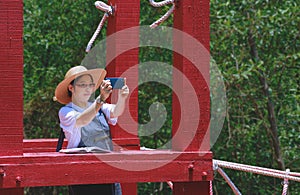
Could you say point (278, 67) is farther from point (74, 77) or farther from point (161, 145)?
point (74, 77)

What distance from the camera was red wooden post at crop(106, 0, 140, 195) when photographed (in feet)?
13.2

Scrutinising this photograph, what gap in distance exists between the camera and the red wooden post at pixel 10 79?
270 cm

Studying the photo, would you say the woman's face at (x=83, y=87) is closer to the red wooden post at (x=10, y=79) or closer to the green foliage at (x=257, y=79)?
the red wooden post at (x=10, y=79)

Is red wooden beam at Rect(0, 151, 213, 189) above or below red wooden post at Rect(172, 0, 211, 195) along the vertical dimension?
below

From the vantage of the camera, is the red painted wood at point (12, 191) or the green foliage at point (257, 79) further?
the green foliage at point (257, 79)

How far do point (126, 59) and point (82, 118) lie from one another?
978 millimetres

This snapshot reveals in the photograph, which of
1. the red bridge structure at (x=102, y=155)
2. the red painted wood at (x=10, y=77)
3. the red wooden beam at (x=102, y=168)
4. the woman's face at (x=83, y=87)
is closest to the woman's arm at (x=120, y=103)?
the woman's face at (x=83, y=87)

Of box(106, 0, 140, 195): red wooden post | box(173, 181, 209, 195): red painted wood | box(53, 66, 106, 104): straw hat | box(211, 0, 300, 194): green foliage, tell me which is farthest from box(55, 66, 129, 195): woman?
box(211, 0, 300, 194): green foliage

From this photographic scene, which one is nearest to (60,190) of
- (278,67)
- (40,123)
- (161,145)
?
(40,123)

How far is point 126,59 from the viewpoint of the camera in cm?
416

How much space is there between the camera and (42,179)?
2721 mm

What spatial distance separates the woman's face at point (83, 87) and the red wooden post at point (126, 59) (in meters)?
0.38

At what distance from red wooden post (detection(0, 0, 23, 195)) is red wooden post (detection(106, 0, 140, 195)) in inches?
49.2

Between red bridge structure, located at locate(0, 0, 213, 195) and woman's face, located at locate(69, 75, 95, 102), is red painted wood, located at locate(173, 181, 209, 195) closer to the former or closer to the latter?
red bridge structure, located at locate(0, 0, 213, 195)
